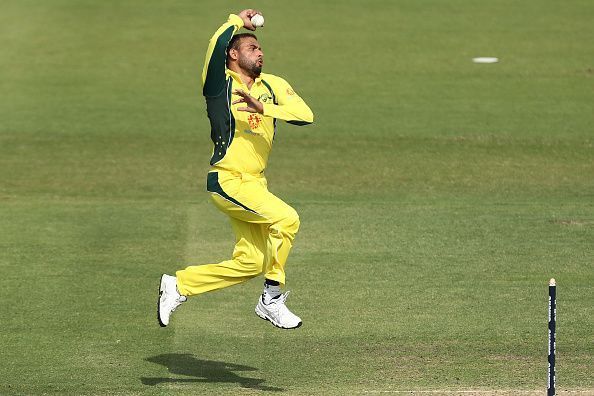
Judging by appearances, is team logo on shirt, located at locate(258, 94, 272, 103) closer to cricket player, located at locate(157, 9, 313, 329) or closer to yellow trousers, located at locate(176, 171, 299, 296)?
cricket player, located at locate(157, 9, 313, 329)

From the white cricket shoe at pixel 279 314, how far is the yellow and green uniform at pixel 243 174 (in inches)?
8.2

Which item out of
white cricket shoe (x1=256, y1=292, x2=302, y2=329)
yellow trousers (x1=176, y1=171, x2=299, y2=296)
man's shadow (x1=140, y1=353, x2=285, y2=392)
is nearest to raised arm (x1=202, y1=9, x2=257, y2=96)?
yellow trousers (x1=176, y1=171, x2=299, y2=296)

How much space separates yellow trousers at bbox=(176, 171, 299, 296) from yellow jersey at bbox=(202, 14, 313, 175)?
152mm

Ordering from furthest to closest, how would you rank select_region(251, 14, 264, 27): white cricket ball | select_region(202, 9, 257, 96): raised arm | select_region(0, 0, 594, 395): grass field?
select_region(0, 0, 594, 395): grass field → select_region(251, 14, 264, 27): white cricket ball → select_region(202, 9, 257, 96): raised arm

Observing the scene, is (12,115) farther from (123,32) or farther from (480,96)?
(480,96)

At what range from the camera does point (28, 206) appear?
1808cm

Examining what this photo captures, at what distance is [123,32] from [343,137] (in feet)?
24.6

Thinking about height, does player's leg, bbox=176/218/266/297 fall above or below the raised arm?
below

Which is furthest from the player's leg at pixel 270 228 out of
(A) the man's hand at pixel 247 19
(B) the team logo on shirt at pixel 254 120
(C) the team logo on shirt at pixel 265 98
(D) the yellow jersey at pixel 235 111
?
(A) the man's hand at pixel 247 19

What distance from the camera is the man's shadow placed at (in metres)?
11.4

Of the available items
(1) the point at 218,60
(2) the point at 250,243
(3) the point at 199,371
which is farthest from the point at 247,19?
(3) the point at 199,371

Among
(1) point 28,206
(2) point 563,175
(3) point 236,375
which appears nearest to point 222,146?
(3) point 236,375

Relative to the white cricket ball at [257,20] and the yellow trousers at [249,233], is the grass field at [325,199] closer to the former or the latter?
the yellow trousers at [249,233]

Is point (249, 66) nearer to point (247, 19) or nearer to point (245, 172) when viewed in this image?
point (247, 19)
